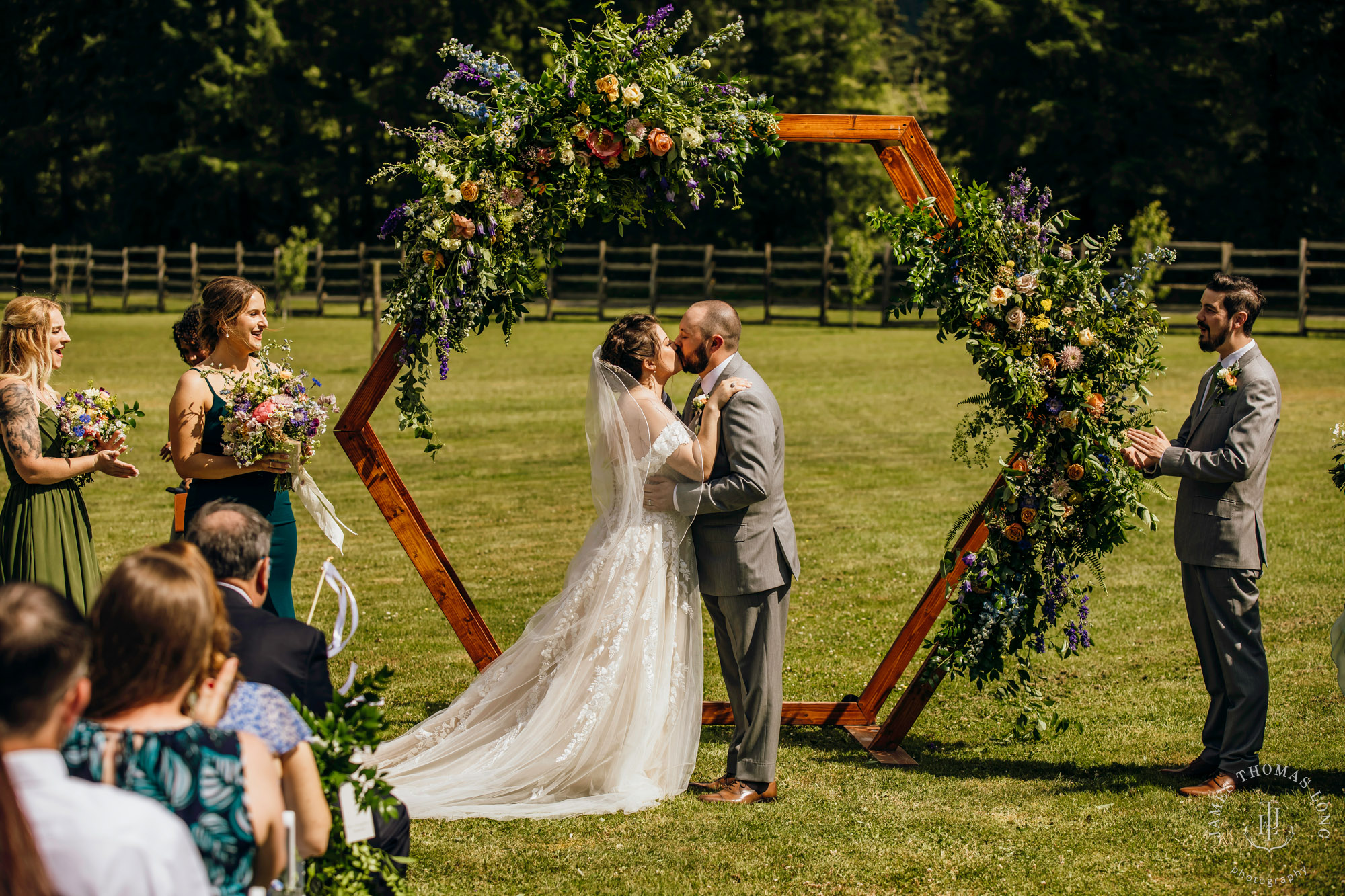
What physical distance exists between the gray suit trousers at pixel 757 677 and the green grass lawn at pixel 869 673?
0.87ft

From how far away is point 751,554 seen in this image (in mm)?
5316

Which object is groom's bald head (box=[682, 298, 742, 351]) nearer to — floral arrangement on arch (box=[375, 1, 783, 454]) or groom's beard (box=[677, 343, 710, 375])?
groom's beard (box=[677, 343, 710, 375])

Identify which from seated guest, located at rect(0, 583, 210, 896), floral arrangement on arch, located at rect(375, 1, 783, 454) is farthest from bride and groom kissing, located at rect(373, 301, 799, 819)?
seated guest, located at rect(0, 583, 210, 896)

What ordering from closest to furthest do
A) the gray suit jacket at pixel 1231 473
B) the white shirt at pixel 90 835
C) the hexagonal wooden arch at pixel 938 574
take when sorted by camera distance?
the white shirt at pixel 90 835 → the gray suit jacket at pixel 1231 473 → the hexagonal wooden arch at pixel 938 574

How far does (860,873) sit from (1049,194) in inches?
130

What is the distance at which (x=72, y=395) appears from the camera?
5465 millimetres

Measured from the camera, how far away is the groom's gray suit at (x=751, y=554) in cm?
524

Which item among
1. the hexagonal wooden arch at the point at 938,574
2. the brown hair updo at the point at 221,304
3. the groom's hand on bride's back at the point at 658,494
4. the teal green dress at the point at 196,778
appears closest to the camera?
the teal green dress at the point at 196,778

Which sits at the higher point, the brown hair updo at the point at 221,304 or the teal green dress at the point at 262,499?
the brown hair updo at the point at 221,304

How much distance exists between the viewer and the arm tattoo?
5.24 m

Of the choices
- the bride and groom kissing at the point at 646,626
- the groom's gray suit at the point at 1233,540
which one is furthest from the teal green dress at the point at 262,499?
the groom's gray suit at the point at 1233,540

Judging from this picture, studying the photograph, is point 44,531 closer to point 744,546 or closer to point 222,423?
point 222,423

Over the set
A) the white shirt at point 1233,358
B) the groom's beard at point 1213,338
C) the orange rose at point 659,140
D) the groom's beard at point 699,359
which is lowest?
the groom's beard at point 699,359

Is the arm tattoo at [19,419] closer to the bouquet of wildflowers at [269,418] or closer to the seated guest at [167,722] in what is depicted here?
the bouquet of wildflowers at [269,418]
